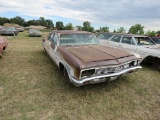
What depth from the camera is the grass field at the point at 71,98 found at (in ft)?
9.34

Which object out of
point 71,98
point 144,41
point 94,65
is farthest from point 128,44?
point 71,98

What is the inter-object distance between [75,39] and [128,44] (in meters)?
2.99

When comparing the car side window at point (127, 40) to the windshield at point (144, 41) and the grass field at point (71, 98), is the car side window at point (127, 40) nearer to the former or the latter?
the windshield at point (144, 41)

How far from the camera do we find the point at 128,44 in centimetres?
657

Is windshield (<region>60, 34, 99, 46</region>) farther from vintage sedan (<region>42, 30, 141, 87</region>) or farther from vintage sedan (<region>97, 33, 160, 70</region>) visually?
vintage sedan (<region>97, 33, 160, 70</region>)

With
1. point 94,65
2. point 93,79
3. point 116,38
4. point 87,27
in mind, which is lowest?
point 93,79

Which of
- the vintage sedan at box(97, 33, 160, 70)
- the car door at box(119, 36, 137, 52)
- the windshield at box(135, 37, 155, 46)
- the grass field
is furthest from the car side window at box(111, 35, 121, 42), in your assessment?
the grass field

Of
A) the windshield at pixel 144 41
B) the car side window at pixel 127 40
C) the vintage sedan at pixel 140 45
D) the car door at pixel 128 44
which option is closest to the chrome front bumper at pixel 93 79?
the vintage sedan at pixel 140 45

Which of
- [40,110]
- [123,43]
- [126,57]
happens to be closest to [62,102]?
[40,110]

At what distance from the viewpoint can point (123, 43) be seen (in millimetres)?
6871

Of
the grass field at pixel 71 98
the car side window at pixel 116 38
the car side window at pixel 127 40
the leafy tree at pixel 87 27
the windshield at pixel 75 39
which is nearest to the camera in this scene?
the grass field at pixel 71 98

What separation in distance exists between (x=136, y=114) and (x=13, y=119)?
2475 millimetres

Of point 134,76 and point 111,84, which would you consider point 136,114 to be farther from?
point 134,76

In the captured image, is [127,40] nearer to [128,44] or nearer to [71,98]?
[128,44]
